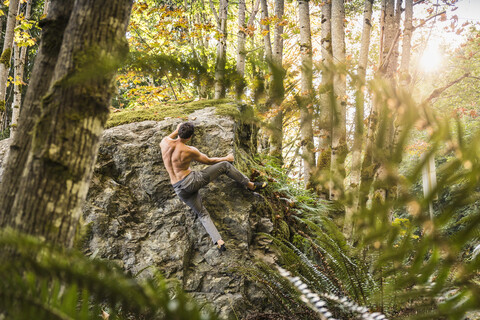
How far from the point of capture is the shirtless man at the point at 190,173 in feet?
13.9

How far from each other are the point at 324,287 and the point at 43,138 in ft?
6.59

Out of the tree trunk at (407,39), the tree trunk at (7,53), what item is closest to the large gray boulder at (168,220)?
the tree trunk at (7,53)

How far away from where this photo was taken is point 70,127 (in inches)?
46.4

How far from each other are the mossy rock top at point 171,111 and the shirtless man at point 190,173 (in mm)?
1304

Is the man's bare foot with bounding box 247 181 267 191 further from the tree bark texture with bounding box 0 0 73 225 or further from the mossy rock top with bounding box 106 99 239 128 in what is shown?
the tree bark texture with bounding box 0 0 73 225

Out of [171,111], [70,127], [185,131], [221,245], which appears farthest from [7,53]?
[70,127]

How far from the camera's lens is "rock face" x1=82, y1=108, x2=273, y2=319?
3.98 m

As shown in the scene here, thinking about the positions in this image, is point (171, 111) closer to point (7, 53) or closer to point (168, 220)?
point (168, 220)

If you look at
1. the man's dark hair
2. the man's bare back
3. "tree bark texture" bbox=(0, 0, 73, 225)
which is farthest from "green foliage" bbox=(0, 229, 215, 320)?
the man's dark hair

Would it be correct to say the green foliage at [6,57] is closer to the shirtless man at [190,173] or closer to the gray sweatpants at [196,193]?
the shirtless man at [190,173]

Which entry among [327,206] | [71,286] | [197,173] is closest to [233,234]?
[197,173]

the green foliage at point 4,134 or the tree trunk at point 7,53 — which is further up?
the tree trunk at point 7,53

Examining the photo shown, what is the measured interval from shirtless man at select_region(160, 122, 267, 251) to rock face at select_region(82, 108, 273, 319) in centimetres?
27

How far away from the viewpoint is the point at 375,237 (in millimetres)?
1103
